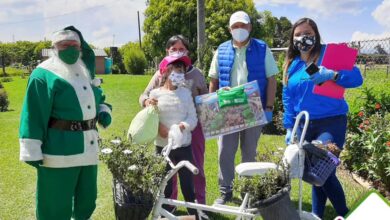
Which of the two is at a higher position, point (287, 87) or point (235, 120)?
point (287, 87)

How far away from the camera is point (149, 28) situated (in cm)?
2972

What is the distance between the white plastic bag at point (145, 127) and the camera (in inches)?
141

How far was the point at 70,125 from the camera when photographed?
328cm

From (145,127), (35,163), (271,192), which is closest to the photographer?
(271,192)

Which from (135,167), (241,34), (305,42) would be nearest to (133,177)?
(135,167)

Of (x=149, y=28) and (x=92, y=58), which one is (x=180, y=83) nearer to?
(x=92, y=58)

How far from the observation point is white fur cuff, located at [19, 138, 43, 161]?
306 cm

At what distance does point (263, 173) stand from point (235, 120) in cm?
140

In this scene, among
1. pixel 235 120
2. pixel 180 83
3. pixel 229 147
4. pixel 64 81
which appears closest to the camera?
pixel 64 81

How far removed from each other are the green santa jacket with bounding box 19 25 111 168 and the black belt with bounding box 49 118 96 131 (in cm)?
2

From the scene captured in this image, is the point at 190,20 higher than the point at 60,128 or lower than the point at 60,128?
higher

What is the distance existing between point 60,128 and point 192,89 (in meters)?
1.40

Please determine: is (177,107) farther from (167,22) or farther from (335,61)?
(167,22)

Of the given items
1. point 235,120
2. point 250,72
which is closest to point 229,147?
point 235,120
